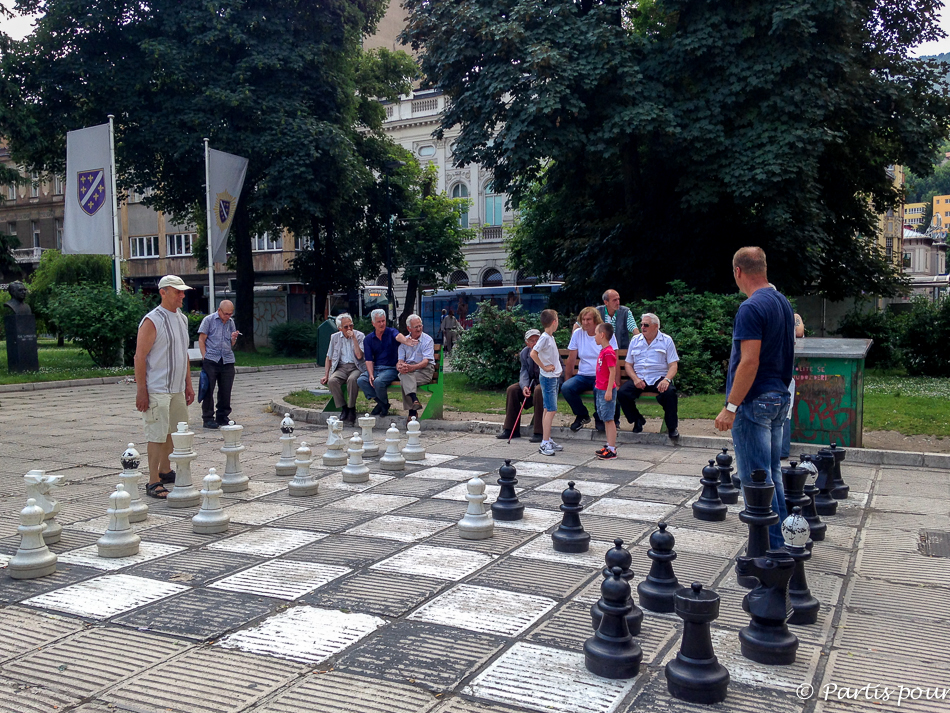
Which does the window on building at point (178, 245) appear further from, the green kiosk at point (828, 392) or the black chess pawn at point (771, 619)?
the black chess pawn at point (771, 619)

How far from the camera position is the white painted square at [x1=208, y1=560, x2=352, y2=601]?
15.7 ft

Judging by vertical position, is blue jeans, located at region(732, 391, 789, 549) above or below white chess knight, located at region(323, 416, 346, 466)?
above

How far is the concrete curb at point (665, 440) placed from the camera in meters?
8.94

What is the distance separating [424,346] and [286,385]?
9.29 meters

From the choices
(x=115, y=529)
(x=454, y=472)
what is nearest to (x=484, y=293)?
(x=454, y=472)

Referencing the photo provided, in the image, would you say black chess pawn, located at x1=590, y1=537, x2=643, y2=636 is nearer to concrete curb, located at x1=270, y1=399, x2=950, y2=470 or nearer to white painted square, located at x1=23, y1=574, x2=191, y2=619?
white painted square, located at x1=23, y1=574, x2=191, y2=619

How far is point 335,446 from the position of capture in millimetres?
8648

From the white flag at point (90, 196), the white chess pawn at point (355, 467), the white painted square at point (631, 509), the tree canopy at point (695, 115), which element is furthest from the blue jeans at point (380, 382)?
the white flag at point (90, 196)

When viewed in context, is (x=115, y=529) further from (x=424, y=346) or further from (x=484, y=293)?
(x=484, y=293)

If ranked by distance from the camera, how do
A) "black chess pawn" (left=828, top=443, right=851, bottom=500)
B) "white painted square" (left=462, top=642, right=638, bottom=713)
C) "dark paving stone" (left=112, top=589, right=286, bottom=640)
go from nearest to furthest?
"white painted square" (left=462, top=642, right=638, bottom=713)
"dark paving stone" (left=112, top=589, right=286, bottom=640)
"black chess pawn" (left=828, top=443, right=851, bottom=500)

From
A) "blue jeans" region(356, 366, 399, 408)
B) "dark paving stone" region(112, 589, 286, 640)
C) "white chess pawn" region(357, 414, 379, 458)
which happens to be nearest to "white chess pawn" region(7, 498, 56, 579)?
"dark paving stone" region(112, 589, 286, 640)

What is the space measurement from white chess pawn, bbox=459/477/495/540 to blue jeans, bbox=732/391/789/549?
181 cm

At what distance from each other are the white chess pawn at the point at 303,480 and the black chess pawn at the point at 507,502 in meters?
1.80

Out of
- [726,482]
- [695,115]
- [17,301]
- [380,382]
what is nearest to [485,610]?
[726,482]
